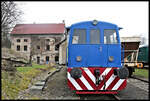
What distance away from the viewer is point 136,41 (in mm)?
9227

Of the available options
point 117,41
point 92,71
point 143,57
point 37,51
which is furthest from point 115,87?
point 37,51

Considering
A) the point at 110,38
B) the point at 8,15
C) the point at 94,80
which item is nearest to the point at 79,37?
the point at 110,38

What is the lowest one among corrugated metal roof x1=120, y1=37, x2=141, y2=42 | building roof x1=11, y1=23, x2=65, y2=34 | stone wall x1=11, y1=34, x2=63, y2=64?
stone wall x1=11, y1=34, x2=63, y2=64

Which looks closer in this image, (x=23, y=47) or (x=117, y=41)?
(x=117, y=41)

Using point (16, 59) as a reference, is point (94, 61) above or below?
above

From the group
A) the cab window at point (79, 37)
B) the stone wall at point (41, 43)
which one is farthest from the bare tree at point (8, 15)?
the stone wall at point (41, 43)

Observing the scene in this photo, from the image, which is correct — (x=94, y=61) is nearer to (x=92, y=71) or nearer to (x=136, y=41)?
(x=92, y=71)

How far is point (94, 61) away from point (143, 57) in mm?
15990

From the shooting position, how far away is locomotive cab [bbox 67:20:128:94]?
229 inches

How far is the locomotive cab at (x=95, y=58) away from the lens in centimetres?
581

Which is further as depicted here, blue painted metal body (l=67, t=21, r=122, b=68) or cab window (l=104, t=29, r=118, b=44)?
cab window (l=104, t=29, r=118, b=44)

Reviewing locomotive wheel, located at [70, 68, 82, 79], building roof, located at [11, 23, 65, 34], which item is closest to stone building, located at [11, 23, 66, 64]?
building roof, located at [11, 23, 65, 34]

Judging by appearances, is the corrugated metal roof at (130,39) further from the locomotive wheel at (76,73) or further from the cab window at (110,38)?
the locomotive wheel at (76,73)

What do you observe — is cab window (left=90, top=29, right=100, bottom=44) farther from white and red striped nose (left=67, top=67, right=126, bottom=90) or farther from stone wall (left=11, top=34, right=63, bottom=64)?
stone wall (left=11, top=34, right=63, bottom=64)
